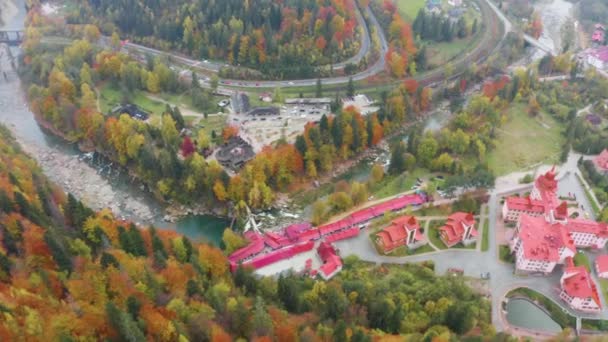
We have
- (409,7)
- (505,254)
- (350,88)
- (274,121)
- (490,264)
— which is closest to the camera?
(490,264)

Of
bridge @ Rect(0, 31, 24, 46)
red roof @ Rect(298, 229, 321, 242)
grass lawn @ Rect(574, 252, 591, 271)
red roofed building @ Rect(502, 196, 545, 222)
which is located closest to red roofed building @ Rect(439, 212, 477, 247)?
red roofed building @ Rect(502, 196, 545, 222)

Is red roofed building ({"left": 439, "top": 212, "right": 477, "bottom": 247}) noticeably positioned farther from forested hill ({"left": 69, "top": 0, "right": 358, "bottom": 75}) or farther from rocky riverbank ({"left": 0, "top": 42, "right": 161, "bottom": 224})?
forested hill ({"left": 69, "top": 0, "right": 358, "bottom": 75})

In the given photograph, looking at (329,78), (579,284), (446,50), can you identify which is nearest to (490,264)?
(579,284)

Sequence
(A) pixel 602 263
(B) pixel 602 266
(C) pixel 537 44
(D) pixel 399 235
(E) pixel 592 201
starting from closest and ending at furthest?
(B) pixel 602 266 < (A) pixel 602 263 < (D) pixel 399 235 < (E) pixel 592 201 < (C) pixel 537 44

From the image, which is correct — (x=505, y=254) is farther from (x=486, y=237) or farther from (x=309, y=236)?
(x=309, y=236)

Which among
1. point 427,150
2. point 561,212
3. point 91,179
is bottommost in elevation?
point 91,179
